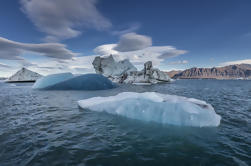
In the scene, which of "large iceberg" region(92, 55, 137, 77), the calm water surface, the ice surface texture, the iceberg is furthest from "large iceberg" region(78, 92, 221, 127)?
"large iceberg" region(92, 55, 137, 77)

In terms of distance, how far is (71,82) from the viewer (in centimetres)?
1816

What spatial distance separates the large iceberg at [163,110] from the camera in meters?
4.69

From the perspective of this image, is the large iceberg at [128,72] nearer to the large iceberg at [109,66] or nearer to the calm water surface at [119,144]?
the large iceberg at [109,66]

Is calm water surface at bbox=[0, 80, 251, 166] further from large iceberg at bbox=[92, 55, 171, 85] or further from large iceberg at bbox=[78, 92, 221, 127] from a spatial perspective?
large iceberg at bbox=[92, 55, 171, 85]

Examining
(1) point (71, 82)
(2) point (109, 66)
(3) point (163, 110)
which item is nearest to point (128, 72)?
(2) point (109, 66)

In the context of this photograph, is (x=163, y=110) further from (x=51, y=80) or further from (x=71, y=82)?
(x=51, y=80)

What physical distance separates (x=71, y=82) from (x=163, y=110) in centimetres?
1671

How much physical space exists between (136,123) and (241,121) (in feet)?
16.3

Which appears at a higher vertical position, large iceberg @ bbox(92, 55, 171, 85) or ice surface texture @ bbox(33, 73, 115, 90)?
large iceberg @ bbox(92, 55, 171, 85)

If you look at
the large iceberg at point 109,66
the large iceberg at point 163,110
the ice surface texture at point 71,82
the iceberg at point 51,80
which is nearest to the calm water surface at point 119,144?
the large iceberg at point 163,110

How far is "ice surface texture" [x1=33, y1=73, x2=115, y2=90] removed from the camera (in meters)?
18.1

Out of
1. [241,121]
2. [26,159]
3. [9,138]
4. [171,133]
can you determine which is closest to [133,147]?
[171,133]

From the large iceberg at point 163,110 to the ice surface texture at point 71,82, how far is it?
12.9 m

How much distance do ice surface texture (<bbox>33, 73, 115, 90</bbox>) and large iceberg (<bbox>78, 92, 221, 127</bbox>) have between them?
42.3 ft
